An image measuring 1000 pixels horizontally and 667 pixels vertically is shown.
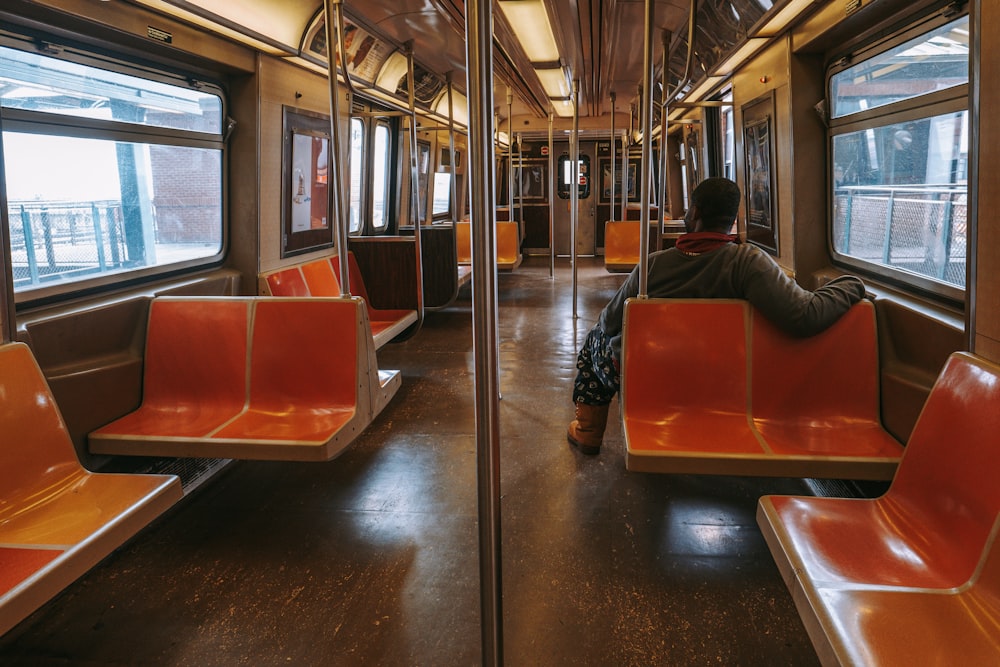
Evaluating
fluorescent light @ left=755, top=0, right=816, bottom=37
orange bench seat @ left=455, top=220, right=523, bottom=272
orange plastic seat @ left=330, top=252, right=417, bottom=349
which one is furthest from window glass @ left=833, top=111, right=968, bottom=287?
orange bench seat @ left=455, top=220, right=523, bottom=272

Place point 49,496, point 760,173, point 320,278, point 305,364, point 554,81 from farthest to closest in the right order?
1. point 554,81
2. point 320,278
3. point 760,173
4. point 305,364
5. point 49,496

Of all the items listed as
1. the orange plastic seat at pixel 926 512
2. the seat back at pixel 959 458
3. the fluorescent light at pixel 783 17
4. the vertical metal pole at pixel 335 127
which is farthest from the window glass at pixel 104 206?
the fluorescent light at pixel 783 17

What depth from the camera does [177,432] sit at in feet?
8.80

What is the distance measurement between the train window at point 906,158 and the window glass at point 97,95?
3398mm

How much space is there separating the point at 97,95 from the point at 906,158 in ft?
11.7

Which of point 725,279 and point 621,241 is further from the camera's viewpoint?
point 621,241

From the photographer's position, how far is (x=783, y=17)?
348 centimetres

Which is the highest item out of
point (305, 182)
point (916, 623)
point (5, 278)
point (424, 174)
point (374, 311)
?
point (424, 174)

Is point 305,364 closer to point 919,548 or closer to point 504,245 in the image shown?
point 919,548

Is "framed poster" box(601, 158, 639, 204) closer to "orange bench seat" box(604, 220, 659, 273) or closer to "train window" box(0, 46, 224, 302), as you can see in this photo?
"orange bench seat" box(604, 220, 659, 273)

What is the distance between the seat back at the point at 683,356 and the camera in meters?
2.63

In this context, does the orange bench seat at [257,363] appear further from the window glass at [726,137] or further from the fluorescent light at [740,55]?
the window glass at [726,137]

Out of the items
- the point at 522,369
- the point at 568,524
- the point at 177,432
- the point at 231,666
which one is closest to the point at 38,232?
the point at 177,432

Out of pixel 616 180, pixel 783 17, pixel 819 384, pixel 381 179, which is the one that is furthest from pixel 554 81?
pixel 616 180
